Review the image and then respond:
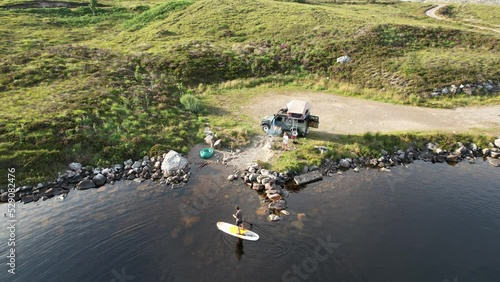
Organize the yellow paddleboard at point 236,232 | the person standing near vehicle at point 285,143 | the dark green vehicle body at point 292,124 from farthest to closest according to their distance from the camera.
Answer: the dark green vehicle body at point 292,124, the person standing near vehicle at point 285,143, the yellow paddleboard at point 236,232

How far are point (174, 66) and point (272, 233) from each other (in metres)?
33.4

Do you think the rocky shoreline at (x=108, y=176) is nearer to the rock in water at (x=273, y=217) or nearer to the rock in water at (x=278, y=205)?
the rock in water at (x=278, y=205)

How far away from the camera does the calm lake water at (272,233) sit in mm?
16969

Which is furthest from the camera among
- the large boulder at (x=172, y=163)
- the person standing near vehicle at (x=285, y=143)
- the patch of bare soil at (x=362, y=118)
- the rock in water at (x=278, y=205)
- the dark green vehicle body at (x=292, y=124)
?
the dark green vehicle body at (x=292, y=124)

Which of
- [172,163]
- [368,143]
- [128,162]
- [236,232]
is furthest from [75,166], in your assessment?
[368,143]

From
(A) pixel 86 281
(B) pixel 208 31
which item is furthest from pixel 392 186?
(B) pixel 208 31

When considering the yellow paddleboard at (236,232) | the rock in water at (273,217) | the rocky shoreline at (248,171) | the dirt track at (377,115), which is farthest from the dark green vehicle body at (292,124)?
the yellow paddleboard at (236,232)

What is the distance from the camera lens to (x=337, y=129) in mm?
32594

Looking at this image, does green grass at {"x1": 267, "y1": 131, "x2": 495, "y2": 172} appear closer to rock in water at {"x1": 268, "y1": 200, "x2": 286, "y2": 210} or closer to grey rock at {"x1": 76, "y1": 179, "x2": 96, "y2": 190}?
rock in water at {"x1": 268, "y1": 200, "x2": 286, "y2": 210}

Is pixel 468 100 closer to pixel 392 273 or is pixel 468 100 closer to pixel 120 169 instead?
pixel 392 273

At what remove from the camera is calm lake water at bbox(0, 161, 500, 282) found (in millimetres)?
16969

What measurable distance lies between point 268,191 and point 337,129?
498 inches

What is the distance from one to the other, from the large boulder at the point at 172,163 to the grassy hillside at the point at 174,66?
6.39 feet

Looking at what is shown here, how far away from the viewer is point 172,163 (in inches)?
1053
